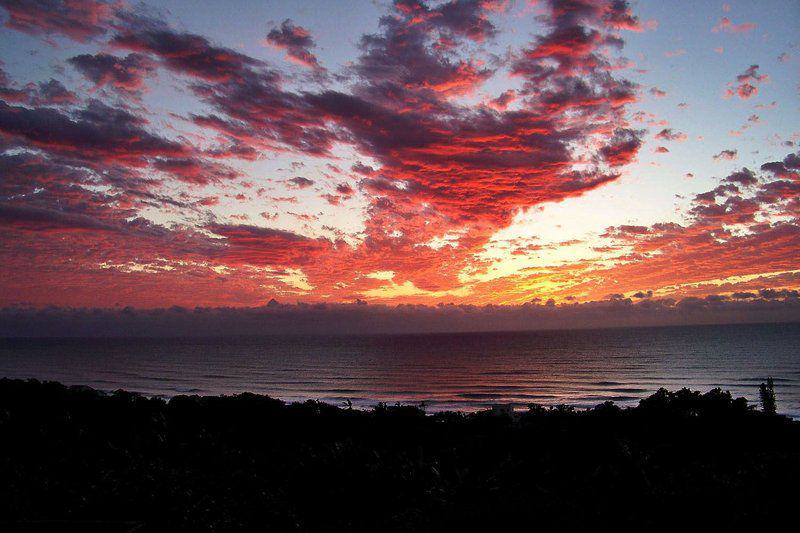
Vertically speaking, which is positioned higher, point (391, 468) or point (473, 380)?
point (391, 468)

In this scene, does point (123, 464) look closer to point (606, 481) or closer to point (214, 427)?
point (214, 427)

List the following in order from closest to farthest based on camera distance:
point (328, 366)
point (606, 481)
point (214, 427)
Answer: point (606, 481), point (214, 427), point (328, 366)

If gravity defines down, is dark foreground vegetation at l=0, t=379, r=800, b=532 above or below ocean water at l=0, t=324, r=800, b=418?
above

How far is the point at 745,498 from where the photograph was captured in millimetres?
7957

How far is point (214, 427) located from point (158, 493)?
6.97 metres

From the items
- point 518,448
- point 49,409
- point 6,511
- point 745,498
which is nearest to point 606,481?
point 745,498

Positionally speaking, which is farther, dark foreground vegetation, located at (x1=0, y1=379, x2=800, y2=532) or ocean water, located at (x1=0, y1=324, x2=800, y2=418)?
ocean water, located at (x1=0, y1=324, x2=800, y2=418)

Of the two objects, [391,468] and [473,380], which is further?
[473,380]

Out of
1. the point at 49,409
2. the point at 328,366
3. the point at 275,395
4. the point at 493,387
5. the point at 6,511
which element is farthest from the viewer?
the point at 328,366

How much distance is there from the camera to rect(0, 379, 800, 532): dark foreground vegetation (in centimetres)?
799

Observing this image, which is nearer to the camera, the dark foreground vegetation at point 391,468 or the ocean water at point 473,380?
the dark foreground vegetation at point 391,468

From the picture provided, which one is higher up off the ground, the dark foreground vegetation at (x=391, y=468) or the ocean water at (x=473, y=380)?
the dark foreground vegetation at (x=391, y=468)

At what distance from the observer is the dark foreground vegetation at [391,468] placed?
7.99 meters

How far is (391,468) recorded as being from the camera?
10945mm
